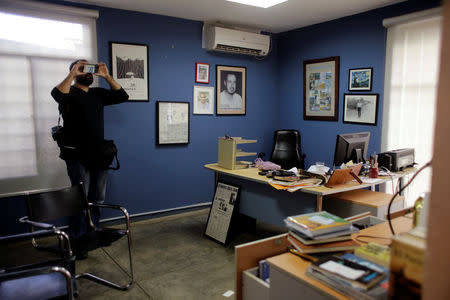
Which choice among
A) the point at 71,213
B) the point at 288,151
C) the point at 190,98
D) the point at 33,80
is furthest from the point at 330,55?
the point at 71,213

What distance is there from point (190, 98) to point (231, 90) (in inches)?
28.0

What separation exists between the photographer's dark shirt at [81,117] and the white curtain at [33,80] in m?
0.53

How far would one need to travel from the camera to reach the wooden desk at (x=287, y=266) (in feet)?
4.12

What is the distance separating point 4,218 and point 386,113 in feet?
14.5

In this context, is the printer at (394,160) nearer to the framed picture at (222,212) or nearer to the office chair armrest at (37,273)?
the framed picture at (222,212)

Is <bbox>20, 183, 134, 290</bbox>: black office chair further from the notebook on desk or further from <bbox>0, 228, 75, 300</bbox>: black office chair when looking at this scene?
the notebook on desk

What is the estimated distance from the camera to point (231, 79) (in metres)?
4.93

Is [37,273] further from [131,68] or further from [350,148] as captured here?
[131,68]

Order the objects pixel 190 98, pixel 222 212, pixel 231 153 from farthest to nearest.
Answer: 1. pixel 190 98
2. pixel 222 212
3. pixel 231 153

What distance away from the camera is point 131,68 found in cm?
404

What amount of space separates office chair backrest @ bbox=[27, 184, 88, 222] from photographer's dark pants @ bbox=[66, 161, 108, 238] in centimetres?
65

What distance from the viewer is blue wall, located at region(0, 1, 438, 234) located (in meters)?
4.00

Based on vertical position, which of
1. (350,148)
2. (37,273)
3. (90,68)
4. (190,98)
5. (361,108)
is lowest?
(37,273)

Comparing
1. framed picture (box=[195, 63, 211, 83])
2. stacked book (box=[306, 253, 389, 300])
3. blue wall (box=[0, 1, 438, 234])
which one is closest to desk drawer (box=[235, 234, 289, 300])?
stacked book (box=[306, 253, 389, 300])
